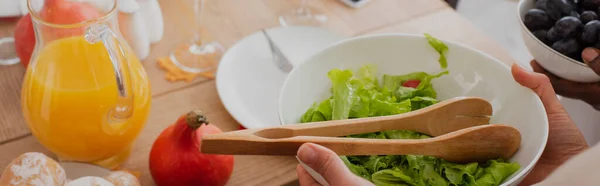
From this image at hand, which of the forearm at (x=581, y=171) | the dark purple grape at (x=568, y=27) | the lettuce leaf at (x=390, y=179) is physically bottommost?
the lettuce leaf at (x=390, y=179)

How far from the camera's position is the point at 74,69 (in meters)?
0.69

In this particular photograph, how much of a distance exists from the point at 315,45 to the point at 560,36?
1.30 ft

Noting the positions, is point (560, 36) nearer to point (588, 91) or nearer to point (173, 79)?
point (588, 91)

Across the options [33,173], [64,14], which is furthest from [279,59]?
[33,173]

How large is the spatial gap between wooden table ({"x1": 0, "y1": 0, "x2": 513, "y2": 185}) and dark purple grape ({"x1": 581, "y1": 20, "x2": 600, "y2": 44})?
0.53 feet

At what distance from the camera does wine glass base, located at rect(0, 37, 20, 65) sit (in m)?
0.92

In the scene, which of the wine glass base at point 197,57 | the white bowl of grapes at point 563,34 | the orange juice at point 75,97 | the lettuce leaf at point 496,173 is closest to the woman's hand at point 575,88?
the white bowl of grapes at point 563,34

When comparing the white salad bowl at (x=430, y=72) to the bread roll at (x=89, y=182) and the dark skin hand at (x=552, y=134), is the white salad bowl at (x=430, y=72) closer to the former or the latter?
the dark skin hand at (x=552, y=134)

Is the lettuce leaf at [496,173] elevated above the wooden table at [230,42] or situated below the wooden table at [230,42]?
above

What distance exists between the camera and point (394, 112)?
2.56 ft

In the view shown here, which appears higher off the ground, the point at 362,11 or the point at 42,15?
the point at 42,15

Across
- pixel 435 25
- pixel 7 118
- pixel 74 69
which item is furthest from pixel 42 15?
pixel 435 25

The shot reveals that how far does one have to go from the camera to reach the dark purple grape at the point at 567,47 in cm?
89

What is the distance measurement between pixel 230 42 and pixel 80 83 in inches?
15.0
